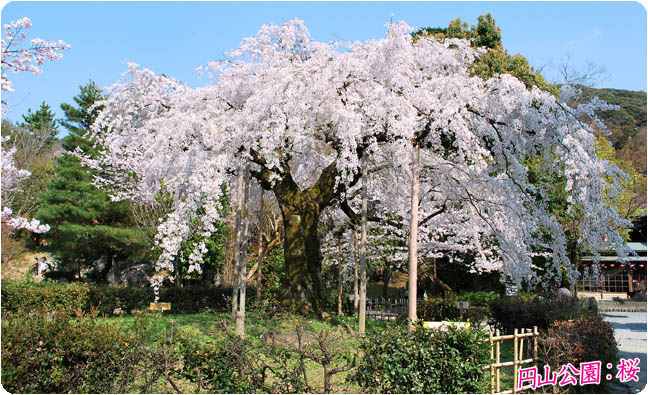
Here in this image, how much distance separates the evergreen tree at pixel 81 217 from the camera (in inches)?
875

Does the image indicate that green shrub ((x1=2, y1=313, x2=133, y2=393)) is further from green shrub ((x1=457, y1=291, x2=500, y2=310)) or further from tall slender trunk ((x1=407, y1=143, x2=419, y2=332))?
green shrub ((x1=457, y1=291, x2=500, y2=310))

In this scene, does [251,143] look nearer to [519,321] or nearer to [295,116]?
[295,116]

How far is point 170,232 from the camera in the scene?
1024cm

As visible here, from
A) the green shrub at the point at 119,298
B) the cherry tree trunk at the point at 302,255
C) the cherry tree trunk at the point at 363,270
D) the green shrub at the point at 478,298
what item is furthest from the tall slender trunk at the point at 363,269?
the green shrub at the point at 478,298

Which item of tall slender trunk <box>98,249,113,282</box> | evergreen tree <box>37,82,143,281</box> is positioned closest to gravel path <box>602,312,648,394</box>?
evergreen tree <box>37,82,143,281</box>

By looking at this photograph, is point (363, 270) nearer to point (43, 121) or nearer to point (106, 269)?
point (106, 269)

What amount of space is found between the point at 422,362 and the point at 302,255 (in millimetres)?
7261

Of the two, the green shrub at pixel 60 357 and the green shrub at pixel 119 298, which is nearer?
the green shrub at pixel 60 357

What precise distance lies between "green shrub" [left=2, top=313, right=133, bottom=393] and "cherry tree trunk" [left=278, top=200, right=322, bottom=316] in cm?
713

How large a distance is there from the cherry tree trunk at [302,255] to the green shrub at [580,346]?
229 inches

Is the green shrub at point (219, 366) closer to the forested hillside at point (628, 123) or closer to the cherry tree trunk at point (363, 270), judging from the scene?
the cherry tree trunk at point (363, 270)

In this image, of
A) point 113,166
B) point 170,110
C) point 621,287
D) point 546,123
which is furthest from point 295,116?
point 621,287

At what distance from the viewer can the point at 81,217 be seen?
23.0m

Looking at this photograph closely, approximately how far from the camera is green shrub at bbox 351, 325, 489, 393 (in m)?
5.12
